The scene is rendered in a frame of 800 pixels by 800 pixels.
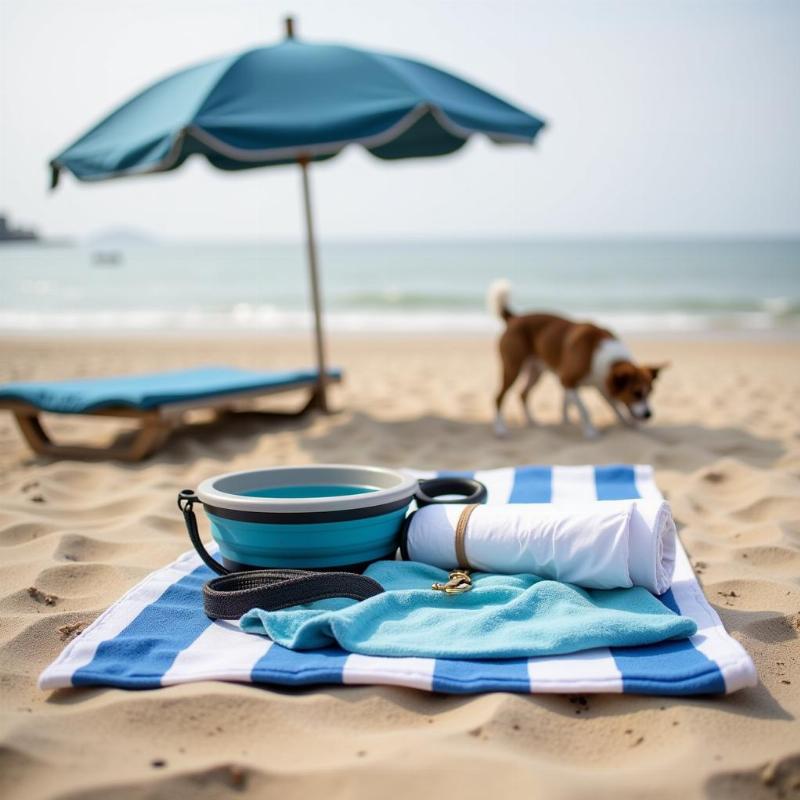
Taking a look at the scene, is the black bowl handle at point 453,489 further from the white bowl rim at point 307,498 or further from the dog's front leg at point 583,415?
the dog's front leg at point 583,415

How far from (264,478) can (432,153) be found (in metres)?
4.33

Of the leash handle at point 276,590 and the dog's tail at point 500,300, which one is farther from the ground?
the dog's tail at point 500,300

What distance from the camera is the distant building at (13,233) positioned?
4984 centimetres

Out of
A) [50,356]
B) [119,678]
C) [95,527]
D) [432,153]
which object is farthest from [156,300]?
[119,678]

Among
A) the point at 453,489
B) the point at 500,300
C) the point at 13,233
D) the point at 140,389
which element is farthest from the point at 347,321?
the point at 13,233

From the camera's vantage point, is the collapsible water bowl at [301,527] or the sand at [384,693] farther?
the collapsible water bowl at [301,527]

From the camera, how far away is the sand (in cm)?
149

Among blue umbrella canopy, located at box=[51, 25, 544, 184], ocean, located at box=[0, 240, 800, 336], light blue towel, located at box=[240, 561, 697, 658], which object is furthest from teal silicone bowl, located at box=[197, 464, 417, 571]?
ocean, located at box=[0, 240, 800, 336]

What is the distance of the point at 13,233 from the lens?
52.9 m

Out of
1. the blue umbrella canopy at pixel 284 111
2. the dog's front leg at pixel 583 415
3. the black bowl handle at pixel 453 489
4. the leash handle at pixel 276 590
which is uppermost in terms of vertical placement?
the blue umbrella canopy at pixel 284 111

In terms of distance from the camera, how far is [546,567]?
2307 millimetres

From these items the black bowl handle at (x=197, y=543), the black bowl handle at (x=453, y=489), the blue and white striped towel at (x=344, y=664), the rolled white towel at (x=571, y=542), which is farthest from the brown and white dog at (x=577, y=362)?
the black bowl handle at (x=197, y=543)

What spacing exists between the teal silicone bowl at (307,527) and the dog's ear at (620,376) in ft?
8.15

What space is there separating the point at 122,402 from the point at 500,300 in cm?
236
